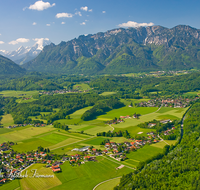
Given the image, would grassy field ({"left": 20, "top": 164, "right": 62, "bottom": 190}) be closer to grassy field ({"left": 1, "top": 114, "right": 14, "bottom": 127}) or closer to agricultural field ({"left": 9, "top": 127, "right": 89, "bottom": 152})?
agricultural field ({"left": 9, "top": 127, "right": 89, "bottom": 152})

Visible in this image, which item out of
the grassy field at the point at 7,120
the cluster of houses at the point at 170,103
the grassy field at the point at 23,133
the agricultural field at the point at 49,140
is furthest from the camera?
the cluster of houses at the point at 170,103

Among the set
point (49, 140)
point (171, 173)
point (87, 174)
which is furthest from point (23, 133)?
point (171, 173)

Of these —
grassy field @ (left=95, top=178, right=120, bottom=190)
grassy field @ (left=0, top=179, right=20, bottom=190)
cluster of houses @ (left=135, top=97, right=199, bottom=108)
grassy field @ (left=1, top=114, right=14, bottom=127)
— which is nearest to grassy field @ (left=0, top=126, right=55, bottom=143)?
grassy field @ (left=1, top=114, right=14, bottom=127)

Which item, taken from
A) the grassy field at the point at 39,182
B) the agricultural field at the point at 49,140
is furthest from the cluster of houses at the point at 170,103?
the grassy field at the point at 39,182

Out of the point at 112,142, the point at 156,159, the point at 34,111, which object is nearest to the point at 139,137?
the point at 112,142

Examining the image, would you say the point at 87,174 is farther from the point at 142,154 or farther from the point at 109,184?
the point at 142,154

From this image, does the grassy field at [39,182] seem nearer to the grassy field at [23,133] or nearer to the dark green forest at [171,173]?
the dark green forest at [171,173]

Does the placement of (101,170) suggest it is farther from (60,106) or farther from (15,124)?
(60,106)
